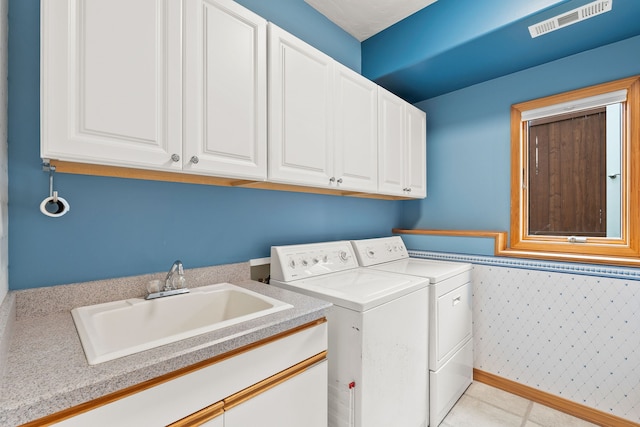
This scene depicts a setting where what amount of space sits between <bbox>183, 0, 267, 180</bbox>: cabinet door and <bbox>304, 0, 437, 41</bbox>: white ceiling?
942mm

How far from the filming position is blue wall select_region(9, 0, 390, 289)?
42.6 inches

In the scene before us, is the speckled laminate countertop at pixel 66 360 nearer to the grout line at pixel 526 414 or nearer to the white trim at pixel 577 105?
the grout line at pixel 526 414

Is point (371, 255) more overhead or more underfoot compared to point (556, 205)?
more underfoot

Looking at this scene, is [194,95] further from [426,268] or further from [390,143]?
[426,268]

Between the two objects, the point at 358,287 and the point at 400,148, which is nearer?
the point at 358,287

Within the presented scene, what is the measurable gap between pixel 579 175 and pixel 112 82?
280cm

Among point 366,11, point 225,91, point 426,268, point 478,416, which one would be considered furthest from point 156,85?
point 478,416

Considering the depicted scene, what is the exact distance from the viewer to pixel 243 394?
0.94 meters

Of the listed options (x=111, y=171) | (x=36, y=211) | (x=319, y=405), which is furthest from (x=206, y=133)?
(x=319, y=405)

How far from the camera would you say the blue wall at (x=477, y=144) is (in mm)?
2049

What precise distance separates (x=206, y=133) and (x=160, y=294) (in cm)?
73

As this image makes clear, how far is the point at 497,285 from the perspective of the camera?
7.13ft

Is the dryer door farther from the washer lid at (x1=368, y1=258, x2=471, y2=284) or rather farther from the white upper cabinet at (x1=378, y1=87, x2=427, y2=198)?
the white upper cabinet at (x1=378, y1=87, x2=427, y2=198)

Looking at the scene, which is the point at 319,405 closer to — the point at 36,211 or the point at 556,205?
the point at 36,211
